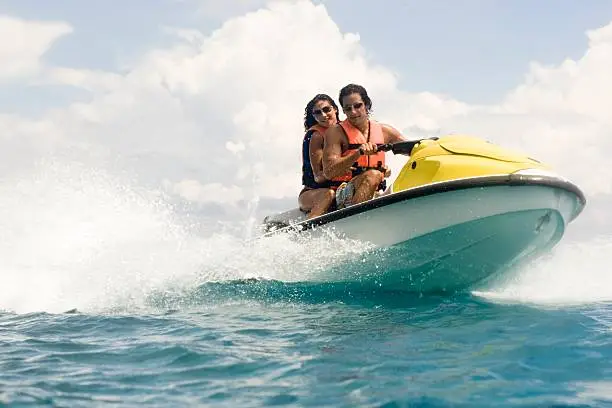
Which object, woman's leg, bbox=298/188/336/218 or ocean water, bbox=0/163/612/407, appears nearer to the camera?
ocean water, bbox=0/163/612/407

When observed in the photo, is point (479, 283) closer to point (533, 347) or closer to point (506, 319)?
point (506, 319)

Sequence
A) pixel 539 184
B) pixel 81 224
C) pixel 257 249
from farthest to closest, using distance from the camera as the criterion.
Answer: pixel 81 224, pixel 257 249, pixel 539 184

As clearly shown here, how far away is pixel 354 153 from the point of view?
5.65m

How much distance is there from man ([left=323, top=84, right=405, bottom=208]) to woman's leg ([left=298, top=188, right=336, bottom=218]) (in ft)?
0.44

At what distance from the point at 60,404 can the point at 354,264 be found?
329 cm

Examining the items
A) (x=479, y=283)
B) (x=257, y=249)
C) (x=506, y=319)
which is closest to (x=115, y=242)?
(x=257, y=249)

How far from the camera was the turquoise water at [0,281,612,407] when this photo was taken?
116 inches

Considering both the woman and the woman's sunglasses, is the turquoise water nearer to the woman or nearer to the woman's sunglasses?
the woman

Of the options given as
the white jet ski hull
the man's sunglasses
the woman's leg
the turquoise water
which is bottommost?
the turquoise water

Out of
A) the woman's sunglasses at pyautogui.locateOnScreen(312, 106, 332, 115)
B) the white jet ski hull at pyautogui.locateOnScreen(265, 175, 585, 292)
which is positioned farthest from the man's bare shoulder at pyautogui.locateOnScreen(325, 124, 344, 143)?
the white jet ski hull at pyautogui.locateOnScreen(265, 175, 585, 292)

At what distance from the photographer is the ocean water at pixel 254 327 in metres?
3.03

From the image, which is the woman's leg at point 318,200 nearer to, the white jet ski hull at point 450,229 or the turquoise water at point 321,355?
the white jet ski hull at point 450,229

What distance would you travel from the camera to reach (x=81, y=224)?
8164 millimetres

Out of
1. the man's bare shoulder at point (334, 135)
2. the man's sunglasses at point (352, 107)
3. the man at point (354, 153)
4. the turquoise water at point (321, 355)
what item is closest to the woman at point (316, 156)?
the man at point (354, 153)
